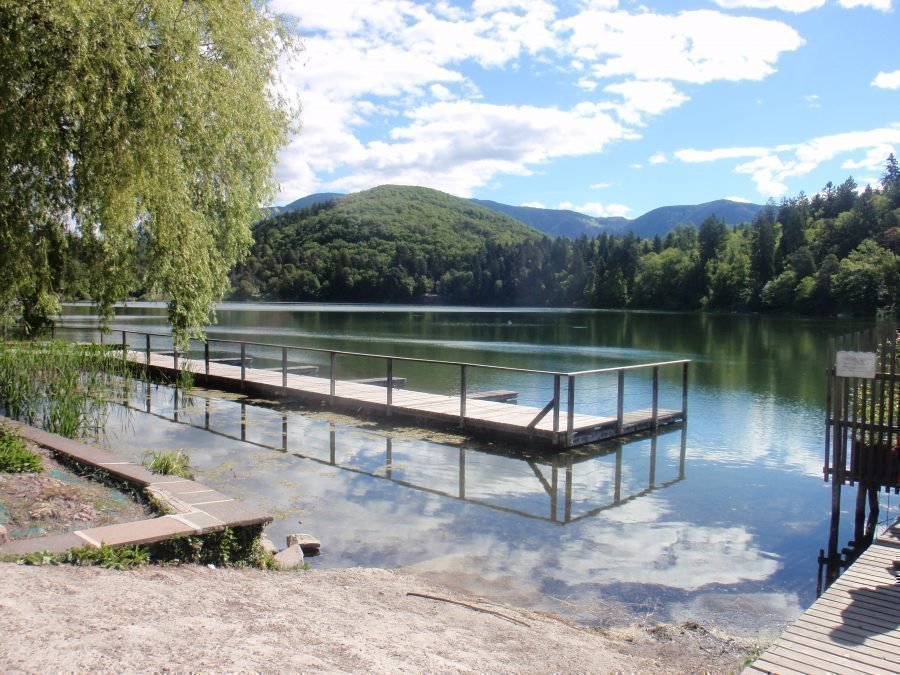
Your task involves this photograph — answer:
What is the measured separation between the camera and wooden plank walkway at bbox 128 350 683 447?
12.3 m

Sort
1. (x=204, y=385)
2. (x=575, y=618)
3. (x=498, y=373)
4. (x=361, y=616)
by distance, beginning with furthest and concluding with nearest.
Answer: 1. (x=498, y=373)
2. (x=204, y=385)
3. (x=575, y=618)
4. (x=361, y=616)

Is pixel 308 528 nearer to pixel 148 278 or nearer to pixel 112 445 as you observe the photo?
pixel 148 278

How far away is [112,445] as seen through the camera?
11195 mm

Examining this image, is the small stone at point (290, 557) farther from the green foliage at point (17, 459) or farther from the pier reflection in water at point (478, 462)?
the pier reflection in water at point (478, 462)

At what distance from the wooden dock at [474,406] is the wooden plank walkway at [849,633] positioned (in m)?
6.22

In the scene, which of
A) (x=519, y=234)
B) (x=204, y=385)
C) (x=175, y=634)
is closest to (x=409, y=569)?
(x=175, y=634)

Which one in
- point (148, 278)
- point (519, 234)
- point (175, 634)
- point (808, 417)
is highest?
point (519, 234)

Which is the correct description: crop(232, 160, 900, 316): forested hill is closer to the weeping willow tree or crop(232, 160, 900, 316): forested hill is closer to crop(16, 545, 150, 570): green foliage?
the weeping willow tree

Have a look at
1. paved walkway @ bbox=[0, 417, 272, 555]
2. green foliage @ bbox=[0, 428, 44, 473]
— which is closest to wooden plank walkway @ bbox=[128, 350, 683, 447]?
paved walkway @ bbox=[0, 417, 272, 555]

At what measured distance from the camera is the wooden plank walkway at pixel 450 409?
12.3 m

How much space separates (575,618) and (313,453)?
6.47 m

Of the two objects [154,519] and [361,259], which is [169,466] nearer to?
[154,519]

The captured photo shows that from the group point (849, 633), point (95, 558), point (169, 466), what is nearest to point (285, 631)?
point (95, 558)

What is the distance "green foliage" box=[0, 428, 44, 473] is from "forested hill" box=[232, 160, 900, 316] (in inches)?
3337
